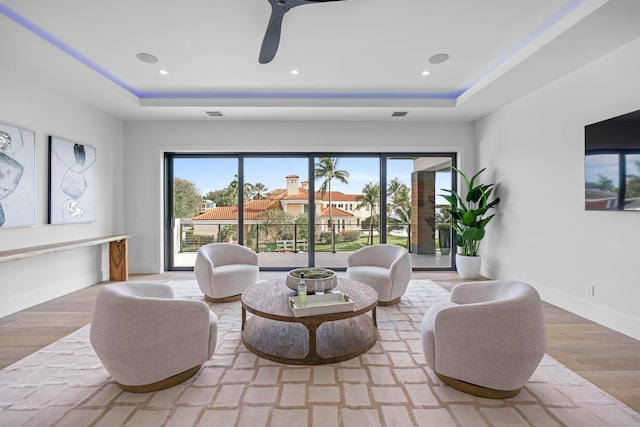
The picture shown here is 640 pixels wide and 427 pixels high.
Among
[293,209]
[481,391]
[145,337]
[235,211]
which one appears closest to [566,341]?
[481,391]

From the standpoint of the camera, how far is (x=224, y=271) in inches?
152

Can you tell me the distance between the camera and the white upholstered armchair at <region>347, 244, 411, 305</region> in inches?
144

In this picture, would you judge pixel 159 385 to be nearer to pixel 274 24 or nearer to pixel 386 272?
pixel 386 272

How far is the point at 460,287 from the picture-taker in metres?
2.56

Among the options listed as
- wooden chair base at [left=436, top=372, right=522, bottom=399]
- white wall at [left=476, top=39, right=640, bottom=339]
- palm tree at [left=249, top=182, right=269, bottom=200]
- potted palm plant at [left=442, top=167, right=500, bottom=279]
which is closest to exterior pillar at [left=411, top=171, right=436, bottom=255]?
potted palm plant at [left=442, top=167, right=500, bottom=279]

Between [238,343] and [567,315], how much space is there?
11.8ft

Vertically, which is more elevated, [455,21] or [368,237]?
[455,21]

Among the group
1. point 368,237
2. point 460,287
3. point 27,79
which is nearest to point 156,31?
point 27,79

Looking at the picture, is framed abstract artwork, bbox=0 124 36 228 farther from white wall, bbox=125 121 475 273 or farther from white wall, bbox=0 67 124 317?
white wall, bbox=125 121 475 273

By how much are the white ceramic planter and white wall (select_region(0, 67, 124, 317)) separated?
5875mm

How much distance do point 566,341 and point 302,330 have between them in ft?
7.95

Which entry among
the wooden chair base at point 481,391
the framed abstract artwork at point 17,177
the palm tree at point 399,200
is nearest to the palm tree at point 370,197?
the palm tree at point 399,200

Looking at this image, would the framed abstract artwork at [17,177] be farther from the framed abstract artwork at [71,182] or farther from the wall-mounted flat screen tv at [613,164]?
the wall-mounted flat screen tv at [613,164]

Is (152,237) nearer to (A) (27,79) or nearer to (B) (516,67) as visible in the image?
(A) (27,79)
